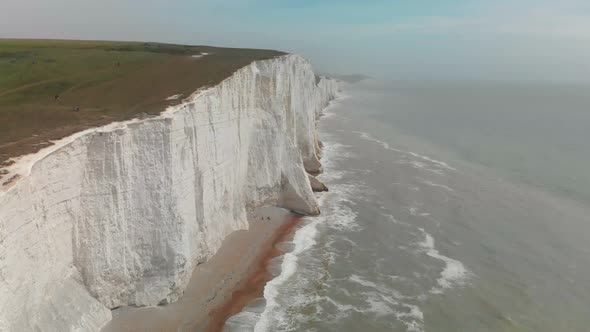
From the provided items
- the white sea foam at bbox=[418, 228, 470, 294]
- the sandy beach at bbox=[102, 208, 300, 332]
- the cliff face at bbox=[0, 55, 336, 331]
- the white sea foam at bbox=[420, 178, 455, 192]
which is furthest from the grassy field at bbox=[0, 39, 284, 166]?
the white sea foam at bbox=[420, 178, 455, 192]

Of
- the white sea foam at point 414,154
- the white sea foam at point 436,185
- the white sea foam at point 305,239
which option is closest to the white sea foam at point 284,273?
the white sea foam at point 305,239

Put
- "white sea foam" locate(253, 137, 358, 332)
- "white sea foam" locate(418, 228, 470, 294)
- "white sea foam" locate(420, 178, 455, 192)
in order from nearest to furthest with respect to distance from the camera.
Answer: "white sea foam" locate(253, 137, 358, 332), "white sea foam" locate(418, 228, 470, 294), "white sea foam" locate(420, 178, 455, 192)

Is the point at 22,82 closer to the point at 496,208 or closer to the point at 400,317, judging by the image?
the point at 400,317

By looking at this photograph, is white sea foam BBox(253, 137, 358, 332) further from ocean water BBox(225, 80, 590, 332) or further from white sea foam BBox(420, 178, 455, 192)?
white sea foam BBox(420, 178, 455, 192)

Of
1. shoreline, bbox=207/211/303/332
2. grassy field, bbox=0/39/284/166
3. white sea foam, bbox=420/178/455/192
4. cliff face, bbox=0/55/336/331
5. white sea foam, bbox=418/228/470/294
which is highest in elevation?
grassy field, bbox=0/39/284/166

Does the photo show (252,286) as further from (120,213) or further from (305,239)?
(120,213)

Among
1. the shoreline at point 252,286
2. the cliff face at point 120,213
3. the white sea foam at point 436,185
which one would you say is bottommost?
the shoreline at point 252,286

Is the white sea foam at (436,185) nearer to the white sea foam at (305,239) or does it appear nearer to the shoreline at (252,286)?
the white sea foam at (305,239)
